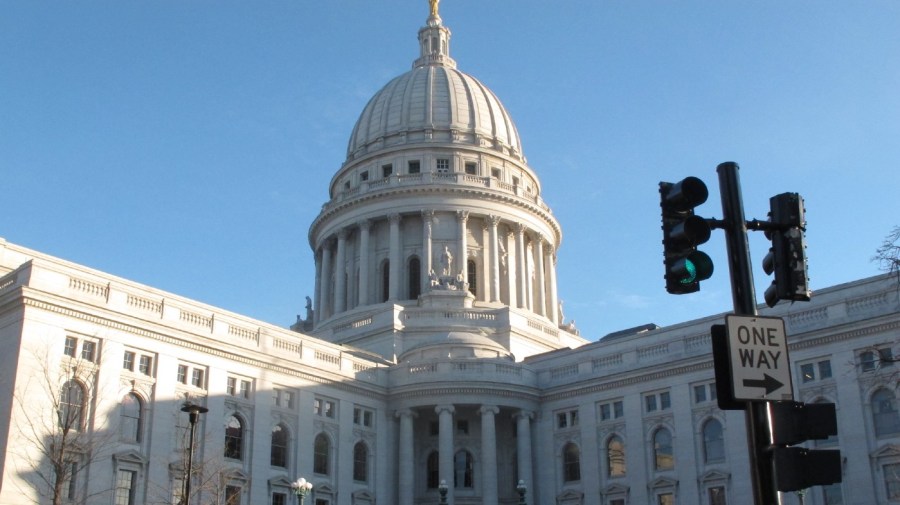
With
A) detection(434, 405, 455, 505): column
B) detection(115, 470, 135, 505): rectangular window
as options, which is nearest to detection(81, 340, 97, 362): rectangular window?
detection(115, 470, 135, 505): rectangular window

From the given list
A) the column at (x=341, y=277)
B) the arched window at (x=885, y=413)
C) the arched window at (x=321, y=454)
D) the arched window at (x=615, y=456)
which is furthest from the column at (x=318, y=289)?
the arched window at (x=885, y=413)

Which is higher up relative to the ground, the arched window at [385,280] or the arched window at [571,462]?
the arched window at [385,280]

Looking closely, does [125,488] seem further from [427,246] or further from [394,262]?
[427,246]

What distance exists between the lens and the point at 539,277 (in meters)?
87.5

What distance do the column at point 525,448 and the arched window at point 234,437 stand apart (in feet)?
58.6

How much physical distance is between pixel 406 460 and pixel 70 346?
2306 centimetres

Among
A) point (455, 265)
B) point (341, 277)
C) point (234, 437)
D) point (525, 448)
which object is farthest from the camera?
point (341, 277)

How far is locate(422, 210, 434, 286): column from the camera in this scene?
80.8 m

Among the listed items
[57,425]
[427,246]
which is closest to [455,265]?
[427,246]

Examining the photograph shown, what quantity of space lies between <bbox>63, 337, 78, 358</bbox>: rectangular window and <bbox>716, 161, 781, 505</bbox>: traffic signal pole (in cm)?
4357

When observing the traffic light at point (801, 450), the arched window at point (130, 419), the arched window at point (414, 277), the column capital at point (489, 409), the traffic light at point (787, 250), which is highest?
the arched window at point (414, 277)

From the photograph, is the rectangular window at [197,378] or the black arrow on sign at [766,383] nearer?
the black arrow on sign at [766,383]

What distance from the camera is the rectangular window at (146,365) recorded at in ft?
172

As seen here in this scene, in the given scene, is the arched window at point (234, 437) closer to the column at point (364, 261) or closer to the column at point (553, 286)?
the column at point (364, 261)
